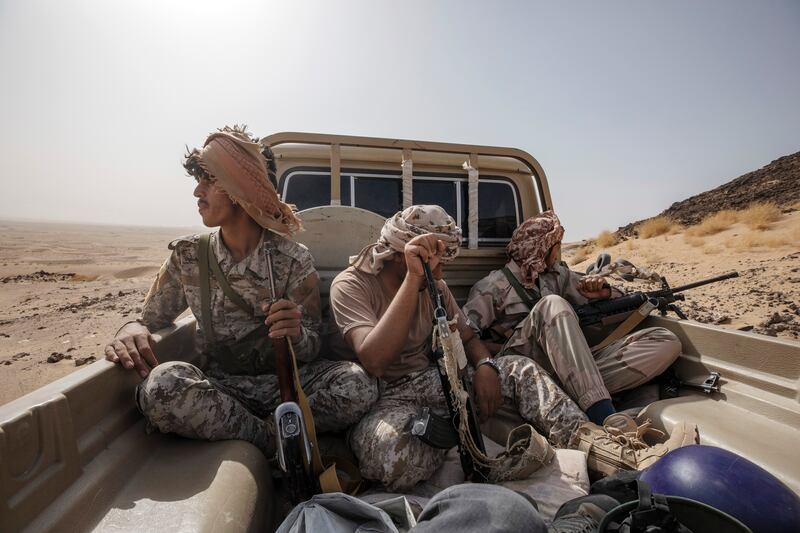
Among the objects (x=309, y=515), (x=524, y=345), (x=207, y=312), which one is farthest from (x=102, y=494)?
(x=524, y=345)

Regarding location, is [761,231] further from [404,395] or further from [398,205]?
[404,395]

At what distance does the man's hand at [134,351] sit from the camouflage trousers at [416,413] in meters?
0.93

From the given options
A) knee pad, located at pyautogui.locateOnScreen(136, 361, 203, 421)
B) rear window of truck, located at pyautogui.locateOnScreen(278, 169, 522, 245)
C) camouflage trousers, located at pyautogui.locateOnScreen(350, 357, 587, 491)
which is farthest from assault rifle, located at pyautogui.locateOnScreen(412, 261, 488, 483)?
rear window of truck, located at pyautogui.locateOnScreen(278, 169, 522, 245)

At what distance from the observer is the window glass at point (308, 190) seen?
3.48 meters

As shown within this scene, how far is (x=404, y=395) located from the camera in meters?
2.21

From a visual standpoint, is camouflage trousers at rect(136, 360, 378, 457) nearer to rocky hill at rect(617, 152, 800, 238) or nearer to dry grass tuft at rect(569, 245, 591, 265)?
dry grass tuft at rect(569, 245, 591, 265)

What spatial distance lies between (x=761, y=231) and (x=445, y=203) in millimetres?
16773

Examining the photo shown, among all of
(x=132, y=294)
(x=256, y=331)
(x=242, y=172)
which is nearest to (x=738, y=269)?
(x=256, y=331)

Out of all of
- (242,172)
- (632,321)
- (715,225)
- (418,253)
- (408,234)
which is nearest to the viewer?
(418,253)

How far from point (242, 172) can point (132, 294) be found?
463 inches

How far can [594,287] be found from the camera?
3230 millimetres

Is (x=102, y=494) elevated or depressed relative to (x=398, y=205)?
depressed

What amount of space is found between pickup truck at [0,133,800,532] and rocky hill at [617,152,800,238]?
20.2 metres

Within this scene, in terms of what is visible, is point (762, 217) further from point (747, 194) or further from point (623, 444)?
point (623, 444)
